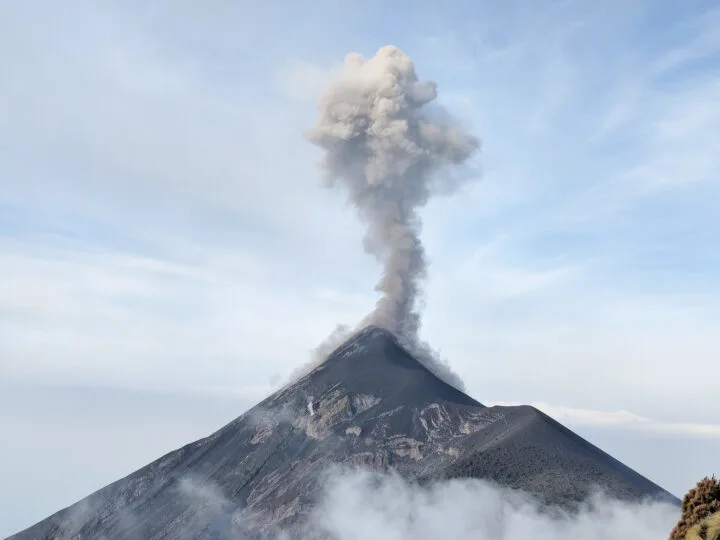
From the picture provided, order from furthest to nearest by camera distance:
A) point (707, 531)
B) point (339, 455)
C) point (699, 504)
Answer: point (339, 455), point (699, 504), point (707, 531)

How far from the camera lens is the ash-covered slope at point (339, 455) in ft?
309

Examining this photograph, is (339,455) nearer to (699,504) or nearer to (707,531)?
(699,504)

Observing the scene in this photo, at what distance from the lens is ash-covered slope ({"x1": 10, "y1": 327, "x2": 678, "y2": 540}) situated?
9431cm

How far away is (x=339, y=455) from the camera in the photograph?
106 metres

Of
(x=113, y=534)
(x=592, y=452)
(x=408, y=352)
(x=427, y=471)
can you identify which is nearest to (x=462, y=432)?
(x=427, y=471)

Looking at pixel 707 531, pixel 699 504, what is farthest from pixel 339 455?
pixel 707 531

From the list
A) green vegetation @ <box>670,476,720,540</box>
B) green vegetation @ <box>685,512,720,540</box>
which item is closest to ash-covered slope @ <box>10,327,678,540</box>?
green vegetation @ <box>670,476,720,540</box>

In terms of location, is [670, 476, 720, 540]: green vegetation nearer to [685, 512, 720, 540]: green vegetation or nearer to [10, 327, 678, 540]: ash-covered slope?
[685, 512, 720, 540]: green vegetation

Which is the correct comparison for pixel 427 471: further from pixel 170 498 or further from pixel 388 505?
pixel 170 498

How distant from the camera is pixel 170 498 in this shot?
111 meters

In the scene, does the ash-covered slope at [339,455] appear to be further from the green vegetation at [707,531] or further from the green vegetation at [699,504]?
the green vegetation at [707,531]

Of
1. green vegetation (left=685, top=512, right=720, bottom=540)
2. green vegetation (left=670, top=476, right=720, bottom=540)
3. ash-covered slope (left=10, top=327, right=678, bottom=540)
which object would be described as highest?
ash-covered slope (left=10, top=327, right=678, bottom=540)

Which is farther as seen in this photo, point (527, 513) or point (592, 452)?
point (592, 452)

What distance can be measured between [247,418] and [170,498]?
18.8 metres
